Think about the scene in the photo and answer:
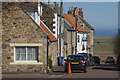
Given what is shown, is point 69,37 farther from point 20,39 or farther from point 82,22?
point 20,39

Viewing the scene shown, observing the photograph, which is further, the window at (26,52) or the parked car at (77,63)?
the window at (26,52)

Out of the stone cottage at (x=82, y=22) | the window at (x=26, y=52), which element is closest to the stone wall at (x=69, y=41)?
the stone cottage at (x=82, y=22)

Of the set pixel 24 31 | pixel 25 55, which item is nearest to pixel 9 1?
pixel 24 31

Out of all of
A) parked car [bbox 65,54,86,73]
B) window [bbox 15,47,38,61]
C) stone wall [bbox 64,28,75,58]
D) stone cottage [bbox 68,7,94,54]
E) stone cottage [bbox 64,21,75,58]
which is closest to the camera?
parked car [bbox 65,54,86,73]

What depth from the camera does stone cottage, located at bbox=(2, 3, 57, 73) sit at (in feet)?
96.7

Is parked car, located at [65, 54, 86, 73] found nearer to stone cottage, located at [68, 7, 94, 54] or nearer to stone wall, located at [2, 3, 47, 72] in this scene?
stone wall, located at [2, 3, 47, 72]

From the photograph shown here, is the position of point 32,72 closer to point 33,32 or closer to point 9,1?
point 33,32

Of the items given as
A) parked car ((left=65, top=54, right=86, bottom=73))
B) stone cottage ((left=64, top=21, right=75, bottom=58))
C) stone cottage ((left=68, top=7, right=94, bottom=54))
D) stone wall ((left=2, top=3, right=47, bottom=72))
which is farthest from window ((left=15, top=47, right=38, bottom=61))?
stone cottage ((left=68, top=7, right=94, bottom=54))

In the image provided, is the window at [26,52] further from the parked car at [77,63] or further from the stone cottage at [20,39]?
the parked car at [77,63]

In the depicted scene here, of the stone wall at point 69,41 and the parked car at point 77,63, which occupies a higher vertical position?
the stone wall at point 69,41

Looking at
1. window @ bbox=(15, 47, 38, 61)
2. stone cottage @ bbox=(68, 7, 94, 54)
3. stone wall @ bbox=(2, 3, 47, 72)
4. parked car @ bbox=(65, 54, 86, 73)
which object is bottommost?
parked car @ bbox=(65, 54, 86, 73)

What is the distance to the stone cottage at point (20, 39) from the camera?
29461 mm

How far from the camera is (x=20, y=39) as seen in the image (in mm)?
29531

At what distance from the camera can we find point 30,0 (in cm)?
3556
